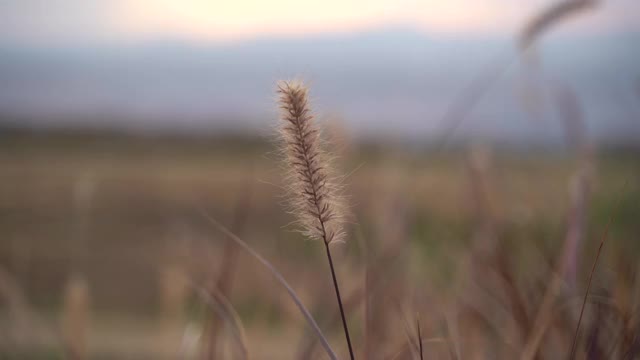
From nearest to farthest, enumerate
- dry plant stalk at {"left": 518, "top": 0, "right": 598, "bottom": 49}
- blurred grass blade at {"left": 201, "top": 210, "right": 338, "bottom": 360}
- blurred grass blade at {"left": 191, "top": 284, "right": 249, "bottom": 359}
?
blurred grass blade at {"left": 201, "top": 210, "right": 338, "bottom": 360} < blurred grass blade at {"left": 191, "top": 284, "right": 249, "bottom": 359} < dry plant stalk at {"left": 518, "top": 0, "right": 598, "bottom": 49}

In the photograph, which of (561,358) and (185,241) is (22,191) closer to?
(185,241)

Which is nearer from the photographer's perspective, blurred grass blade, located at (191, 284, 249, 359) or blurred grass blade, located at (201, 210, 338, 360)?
blurred grass blade, located at (201, 210, 338, 360)

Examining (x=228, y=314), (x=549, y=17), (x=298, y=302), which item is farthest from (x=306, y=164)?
(x=549, y=17)

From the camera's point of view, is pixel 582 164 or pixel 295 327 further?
pixel 295 327

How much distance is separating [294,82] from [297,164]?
69 millimetres

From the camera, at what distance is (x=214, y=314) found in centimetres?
102

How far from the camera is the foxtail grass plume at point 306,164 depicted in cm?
62

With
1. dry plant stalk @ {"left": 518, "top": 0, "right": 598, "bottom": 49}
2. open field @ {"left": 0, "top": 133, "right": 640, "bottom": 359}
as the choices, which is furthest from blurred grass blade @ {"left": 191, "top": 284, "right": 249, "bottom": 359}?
dry plant stalk @ {"left": 518, "top": 0, "right": 598, "bottom": 49}

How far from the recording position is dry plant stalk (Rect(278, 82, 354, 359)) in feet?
2.04

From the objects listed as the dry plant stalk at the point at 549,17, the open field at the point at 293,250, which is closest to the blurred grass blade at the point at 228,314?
the open field at the point at 293,250

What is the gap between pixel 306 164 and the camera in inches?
24.8

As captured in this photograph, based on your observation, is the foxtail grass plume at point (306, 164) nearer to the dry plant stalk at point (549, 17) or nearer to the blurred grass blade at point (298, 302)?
the blurred grass blade at point (298, 302)

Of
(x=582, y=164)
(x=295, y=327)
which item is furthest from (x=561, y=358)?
(x=295, y=327)

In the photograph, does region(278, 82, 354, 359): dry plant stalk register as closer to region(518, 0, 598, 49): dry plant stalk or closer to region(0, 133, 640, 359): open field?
region(0, 133, 640, 359): open field
